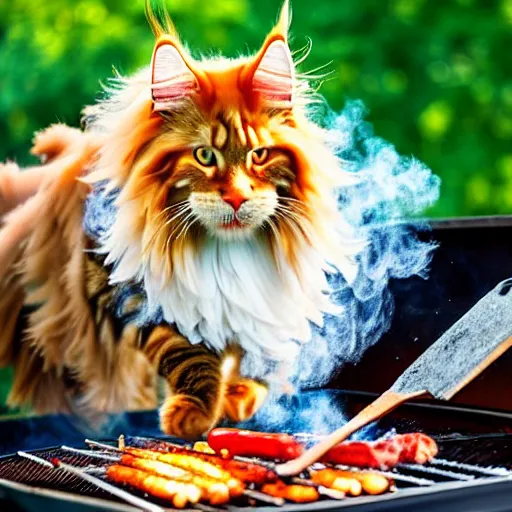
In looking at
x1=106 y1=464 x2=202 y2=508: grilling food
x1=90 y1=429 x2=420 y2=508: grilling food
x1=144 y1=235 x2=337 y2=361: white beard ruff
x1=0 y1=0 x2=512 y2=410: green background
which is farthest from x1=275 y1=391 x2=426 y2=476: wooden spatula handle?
x1=0 y1=0 x2=512 y2=410: green background

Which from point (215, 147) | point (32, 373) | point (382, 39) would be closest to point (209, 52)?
point (215, 147)

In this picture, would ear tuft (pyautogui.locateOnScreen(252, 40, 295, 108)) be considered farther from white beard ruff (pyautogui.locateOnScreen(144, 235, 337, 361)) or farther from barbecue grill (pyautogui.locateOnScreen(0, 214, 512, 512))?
barbecue grill (pyautogui.locateOnScreen(0, 214, 512, 512))

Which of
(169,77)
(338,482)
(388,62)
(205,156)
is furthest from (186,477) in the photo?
(388,62)

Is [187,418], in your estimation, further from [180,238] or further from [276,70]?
[276,70]

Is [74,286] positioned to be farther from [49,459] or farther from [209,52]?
[209,52]

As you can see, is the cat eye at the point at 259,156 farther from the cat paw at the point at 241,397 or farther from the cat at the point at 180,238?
the cat paw at the point at 241,397

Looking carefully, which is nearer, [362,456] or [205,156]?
[362,456]

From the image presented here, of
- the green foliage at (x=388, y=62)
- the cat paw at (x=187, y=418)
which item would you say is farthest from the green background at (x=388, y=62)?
A: the cat paw at (x=187, y=418)
